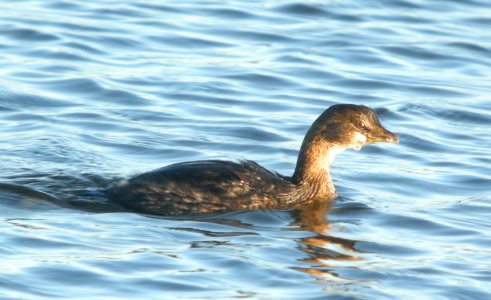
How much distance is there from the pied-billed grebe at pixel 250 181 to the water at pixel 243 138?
178 millimetres

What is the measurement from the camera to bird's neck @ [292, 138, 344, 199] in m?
11.9

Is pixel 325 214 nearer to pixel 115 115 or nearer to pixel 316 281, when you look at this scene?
pixel 316 281

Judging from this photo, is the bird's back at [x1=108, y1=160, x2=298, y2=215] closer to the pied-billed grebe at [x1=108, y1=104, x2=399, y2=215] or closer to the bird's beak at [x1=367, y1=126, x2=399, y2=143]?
the pied-billed grebe at [x1=108, y1=104, x2=399, y2=215]

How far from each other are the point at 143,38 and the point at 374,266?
962 centimetres

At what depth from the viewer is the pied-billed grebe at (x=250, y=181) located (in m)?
11.1

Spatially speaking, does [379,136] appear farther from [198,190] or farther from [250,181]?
[198,190]

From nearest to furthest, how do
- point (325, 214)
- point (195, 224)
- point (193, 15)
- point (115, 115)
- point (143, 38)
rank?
point (195, 224), point (325, 214), point (115, 115), point (143, 38), point (193, 15)

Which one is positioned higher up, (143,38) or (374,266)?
(143,38)

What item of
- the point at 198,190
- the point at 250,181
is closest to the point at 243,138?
the point at 250,181

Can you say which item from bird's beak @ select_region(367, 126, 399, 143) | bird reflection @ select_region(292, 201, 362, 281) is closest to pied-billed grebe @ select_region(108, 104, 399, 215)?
bird's beak @ select_region(367, 126, 399, 143)

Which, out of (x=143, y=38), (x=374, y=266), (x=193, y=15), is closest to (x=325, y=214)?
(x=374, y=266)

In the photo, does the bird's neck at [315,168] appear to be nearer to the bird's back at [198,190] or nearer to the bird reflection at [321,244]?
the bird reflection at [321,244]

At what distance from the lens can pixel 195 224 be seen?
1066 cm

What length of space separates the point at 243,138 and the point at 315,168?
2.23 meters
